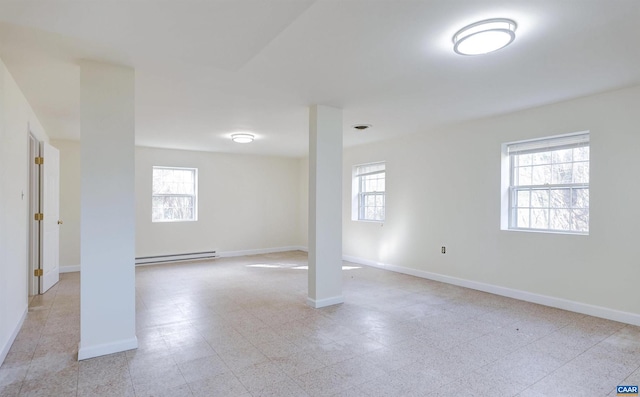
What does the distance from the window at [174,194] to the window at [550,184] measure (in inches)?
237

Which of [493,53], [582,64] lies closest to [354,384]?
[493,53]

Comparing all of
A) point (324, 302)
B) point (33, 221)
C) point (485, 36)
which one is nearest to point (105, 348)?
point (324, 302)

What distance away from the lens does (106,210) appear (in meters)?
2.75

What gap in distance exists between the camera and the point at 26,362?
2643mm

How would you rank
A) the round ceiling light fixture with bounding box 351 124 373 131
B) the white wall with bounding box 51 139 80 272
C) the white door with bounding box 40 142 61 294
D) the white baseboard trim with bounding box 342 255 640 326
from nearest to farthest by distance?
the white baseboard trim with bounding box 342 255 640 326, the white door with bounding box 40 142 61 294, the round ceiling light fixture with bounding box 351 124 373 131, the white wall with bounding box 51 139 80 272

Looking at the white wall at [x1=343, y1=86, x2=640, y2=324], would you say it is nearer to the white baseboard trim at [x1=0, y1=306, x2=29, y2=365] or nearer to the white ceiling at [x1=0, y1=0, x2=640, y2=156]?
the white ceiling at [x1=0, y1=0, x2=640, y2=156]

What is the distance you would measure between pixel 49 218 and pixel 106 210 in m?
2.99

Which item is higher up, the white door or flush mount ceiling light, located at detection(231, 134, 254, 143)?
flush mount ceiling light, located at detection(231, 134, 254, 143)

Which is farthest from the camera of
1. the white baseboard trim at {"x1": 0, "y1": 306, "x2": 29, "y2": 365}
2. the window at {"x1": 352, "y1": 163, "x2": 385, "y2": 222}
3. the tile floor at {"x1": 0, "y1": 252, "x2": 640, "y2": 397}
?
the window at {"x1": 352, "y1": 163, "x2": 385, "y2": 222}

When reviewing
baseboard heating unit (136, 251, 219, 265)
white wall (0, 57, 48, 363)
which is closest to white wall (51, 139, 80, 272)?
baseboard heating unit (136, 251, 219, 265)

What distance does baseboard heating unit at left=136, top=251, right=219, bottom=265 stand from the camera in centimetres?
672

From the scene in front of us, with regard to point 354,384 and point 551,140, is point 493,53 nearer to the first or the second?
point 551,140

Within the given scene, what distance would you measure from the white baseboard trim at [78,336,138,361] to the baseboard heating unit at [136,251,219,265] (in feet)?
13.9

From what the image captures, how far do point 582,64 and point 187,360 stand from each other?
3.96 m
